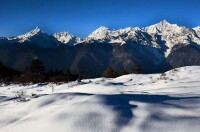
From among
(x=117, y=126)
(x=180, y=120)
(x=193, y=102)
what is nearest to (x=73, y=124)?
(x=117, y=126)

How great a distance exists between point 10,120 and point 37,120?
0.92 m

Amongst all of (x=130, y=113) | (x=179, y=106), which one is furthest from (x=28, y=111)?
(x=179, y=106)

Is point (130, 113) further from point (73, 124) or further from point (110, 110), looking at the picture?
point (73, 124)

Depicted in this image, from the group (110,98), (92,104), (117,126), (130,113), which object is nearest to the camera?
(117,126)

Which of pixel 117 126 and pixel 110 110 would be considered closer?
pixel 117 126

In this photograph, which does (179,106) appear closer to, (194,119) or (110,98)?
(194,119)

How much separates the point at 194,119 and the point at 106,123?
124 centimetres

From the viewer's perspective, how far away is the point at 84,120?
16.4ft

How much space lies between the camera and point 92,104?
5.78 m

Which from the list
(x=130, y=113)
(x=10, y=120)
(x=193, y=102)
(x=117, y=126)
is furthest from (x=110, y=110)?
(x=10, y=120)

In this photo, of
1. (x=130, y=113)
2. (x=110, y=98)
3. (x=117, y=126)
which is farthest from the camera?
(x=110, y=98)

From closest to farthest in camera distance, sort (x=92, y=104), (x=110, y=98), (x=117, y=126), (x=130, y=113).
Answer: (x=117, y=126) → (x=130, y=113) → (x=92, y=104) → (x=110, y=98)

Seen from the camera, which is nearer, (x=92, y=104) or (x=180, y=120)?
(x=180, y=120)

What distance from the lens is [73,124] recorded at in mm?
4914
